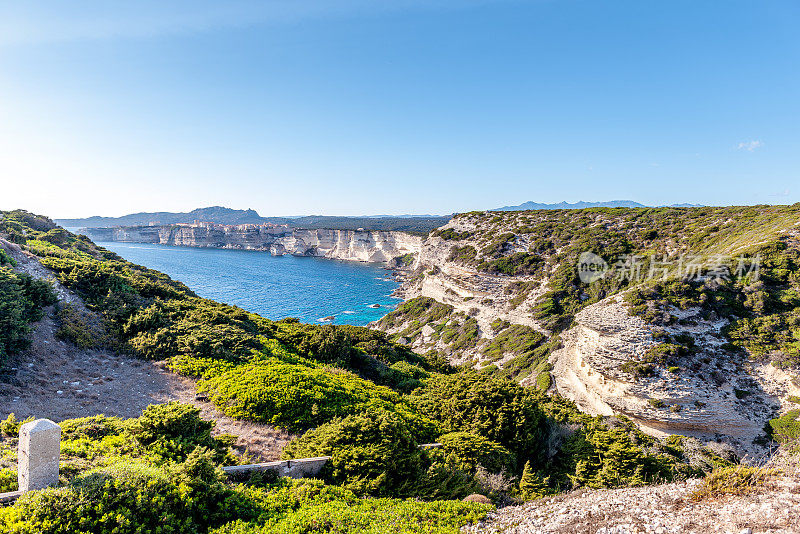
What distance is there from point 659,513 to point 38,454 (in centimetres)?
1019

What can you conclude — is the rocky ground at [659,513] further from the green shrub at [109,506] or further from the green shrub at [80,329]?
the green shrub at [80,329]

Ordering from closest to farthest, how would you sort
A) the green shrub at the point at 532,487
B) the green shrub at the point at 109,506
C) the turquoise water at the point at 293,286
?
1. the green shrub at the point at 109,506
2. the green shrub at the point at 532,487
3. the turquoise water at the point at 293,286

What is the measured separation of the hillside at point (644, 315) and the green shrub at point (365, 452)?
20361 mm

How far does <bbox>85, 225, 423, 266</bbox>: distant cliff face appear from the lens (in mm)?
136125

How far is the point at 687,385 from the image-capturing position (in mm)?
22344

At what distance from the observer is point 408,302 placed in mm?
61656

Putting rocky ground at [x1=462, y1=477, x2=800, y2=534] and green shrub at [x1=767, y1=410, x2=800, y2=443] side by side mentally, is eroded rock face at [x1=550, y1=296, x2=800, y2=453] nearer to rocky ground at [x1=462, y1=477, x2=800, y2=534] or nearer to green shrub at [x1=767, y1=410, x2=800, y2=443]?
green shrub at [x1=767, y1=410, x2=800, y2=443]

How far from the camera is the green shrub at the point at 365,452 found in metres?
8.72

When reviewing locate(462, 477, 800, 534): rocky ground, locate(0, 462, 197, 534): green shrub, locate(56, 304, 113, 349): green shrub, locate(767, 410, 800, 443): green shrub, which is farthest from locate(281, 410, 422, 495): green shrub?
locate(767, 410, 800, 443): green shrub
